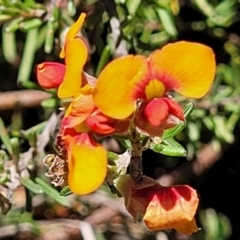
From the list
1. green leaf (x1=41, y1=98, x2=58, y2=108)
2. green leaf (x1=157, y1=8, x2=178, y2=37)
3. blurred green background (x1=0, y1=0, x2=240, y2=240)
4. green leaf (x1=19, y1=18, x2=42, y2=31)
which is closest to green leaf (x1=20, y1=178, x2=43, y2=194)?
blurred green background (x1=0, y1=0, x2=240, y2=240)

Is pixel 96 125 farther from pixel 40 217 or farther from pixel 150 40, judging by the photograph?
pixel 40 217

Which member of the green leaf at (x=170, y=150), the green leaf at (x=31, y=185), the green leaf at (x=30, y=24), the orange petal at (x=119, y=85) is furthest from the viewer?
the green leaf at (x=30, y=24)

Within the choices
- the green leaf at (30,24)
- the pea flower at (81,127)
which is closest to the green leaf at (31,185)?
the green leaf at (30,24)

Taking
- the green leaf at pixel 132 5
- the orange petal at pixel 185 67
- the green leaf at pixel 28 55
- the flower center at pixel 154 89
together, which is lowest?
the green leaf at pixel 28 55

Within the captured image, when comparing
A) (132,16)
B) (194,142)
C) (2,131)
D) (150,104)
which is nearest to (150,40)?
(132,16)

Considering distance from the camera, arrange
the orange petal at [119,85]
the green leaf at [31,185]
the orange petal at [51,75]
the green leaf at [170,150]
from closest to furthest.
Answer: the orange petal at [119,85]
the orange petal at [51,75]
the green leaf at [170,150]
the green leaf at [31,185]

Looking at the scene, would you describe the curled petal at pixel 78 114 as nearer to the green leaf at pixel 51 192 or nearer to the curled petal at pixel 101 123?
the curled petal at pixel 101 123

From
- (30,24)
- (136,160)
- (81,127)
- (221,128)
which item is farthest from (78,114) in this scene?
(221,128)

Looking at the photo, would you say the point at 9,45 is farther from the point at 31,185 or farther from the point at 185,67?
the point at 185,67

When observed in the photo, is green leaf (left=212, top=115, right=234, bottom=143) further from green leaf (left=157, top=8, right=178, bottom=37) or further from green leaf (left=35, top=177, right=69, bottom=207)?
green leaf (left=35, top=177, right=69, bottom=207)
